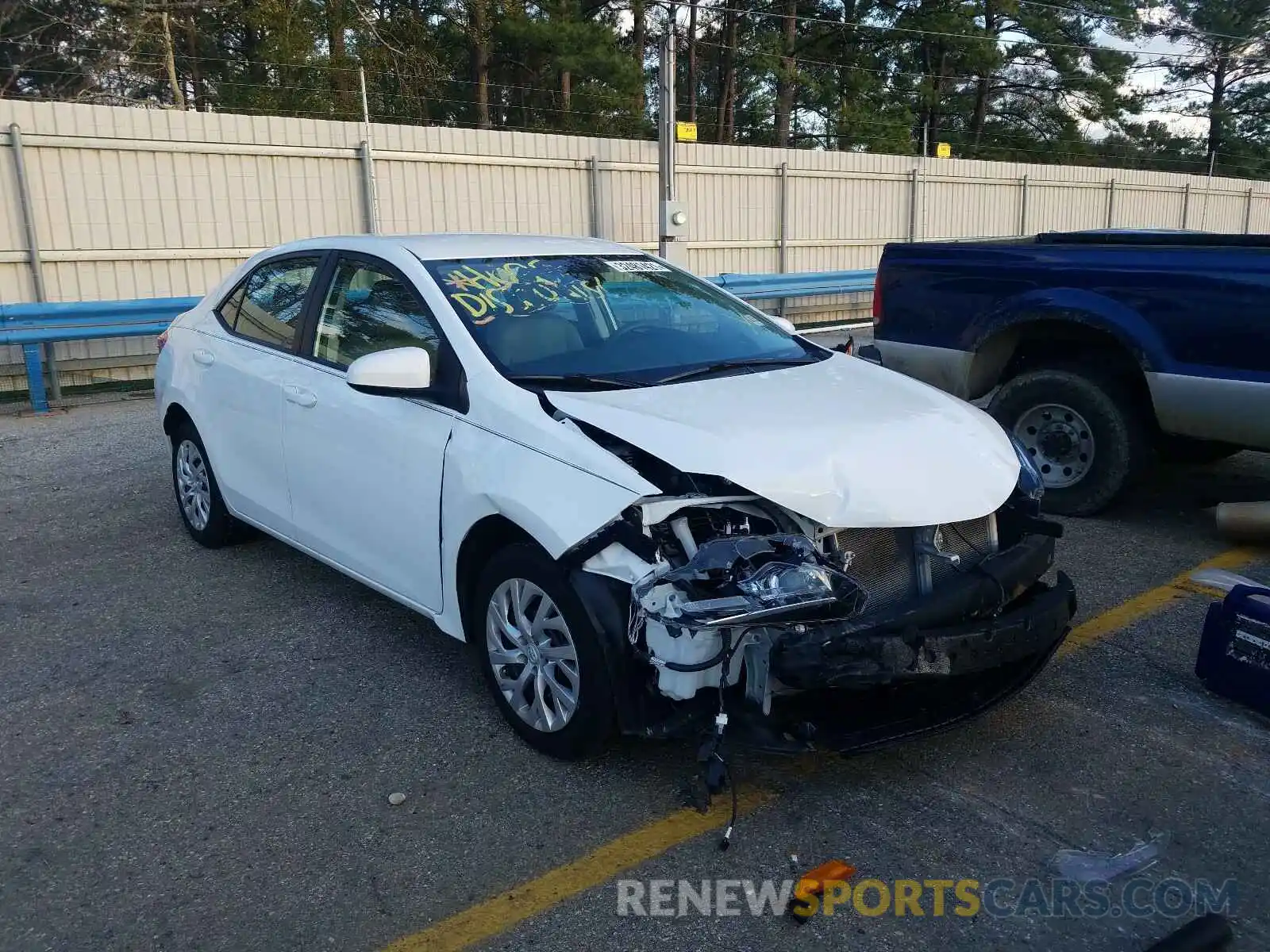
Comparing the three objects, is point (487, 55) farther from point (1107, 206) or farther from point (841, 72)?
point (1107, 206)

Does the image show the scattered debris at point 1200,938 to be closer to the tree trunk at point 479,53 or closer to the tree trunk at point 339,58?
the tree trunk at point 339,58

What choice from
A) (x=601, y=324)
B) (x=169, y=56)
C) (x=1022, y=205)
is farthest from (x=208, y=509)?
(x=1022, y=205)

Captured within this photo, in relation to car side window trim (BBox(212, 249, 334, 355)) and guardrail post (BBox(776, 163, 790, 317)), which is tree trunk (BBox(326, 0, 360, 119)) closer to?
guardrail post (BBox(776, 163, 790, 317))

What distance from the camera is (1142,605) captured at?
191 inches

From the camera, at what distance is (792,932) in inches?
107

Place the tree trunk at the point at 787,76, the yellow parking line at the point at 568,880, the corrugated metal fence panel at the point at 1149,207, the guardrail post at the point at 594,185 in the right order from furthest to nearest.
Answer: the tree trunk at the point at 787,76
the corrugated metal fence panel at the point at 1149,207
the guardrail post at the point at 594,185
the yellow parking line at the point at 568,880

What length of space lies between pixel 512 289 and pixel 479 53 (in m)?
22.2

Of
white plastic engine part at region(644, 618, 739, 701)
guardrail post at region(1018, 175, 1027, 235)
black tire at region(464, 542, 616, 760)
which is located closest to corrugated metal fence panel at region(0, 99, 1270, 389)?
guardrail post at region(1018, 175, 1027, 235)

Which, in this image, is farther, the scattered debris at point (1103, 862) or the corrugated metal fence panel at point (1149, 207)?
the corrugated metal fence panel at point (1149, 207)

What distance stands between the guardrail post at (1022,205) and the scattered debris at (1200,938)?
1850 centimetres

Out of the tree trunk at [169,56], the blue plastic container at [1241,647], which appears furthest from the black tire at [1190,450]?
the tree trunk at [169,56]

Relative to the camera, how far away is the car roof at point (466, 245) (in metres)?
4.42

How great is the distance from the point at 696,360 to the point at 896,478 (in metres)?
1.15

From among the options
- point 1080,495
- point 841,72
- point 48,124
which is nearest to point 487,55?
point 841,72
